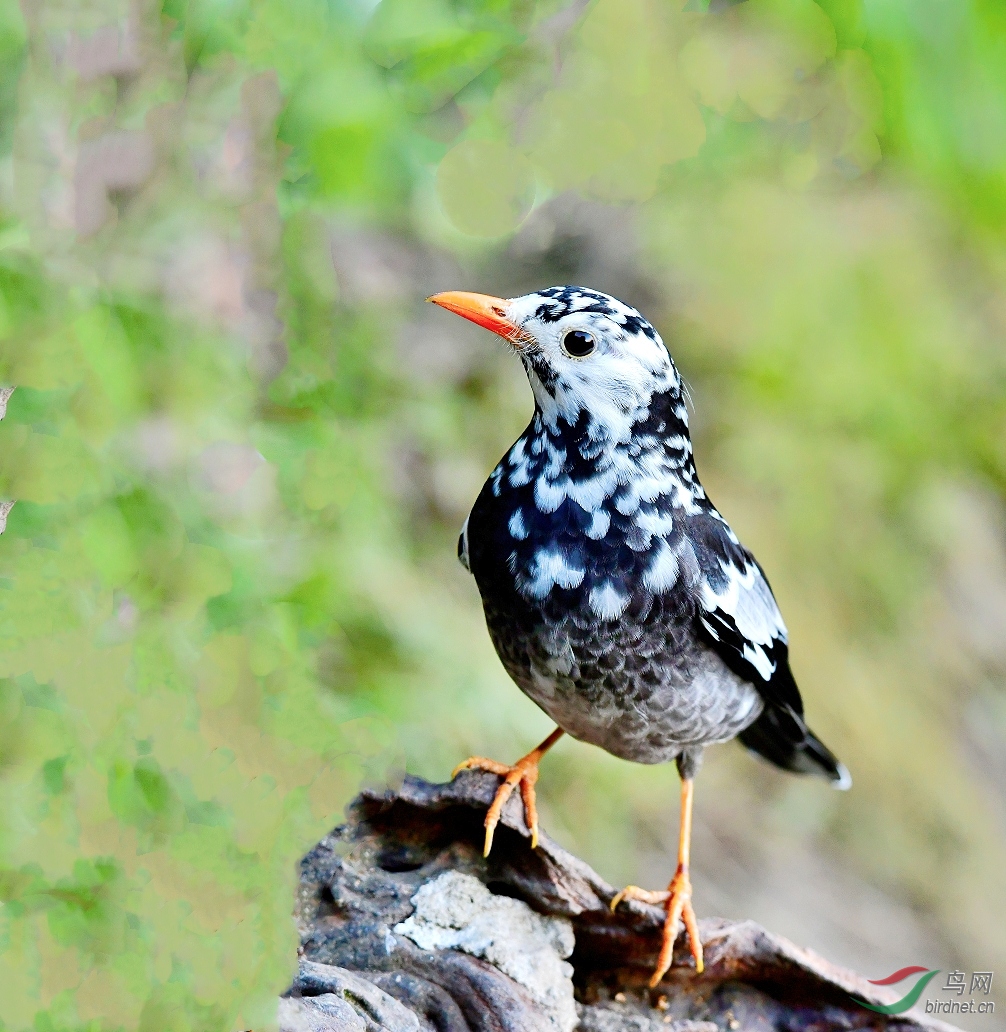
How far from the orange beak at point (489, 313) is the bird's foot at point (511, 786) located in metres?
1.25

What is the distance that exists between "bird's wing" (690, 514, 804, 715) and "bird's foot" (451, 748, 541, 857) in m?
0.67

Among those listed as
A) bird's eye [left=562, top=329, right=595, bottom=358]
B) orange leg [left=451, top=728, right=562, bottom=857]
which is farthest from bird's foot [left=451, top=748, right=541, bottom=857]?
bird's eye [left=562, top=329, right=595, bottom=358]

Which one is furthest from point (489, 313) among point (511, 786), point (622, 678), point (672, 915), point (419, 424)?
point (419, 424)

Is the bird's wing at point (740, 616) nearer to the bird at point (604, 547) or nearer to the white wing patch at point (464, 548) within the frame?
the bird at point (604, 547)

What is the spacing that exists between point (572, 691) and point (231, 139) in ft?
8.01

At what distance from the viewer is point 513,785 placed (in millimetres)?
3014

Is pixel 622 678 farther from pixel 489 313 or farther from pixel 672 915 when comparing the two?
pixel 489 313

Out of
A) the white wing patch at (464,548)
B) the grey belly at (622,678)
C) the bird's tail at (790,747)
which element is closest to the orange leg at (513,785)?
the grey belly at (622,678)

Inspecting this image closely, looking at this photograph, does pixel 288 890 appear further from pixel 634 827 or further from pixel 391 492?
pixel 634 827

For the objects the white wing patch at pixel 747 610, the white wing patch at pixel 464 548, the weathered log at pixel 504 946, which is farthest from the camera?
the white wing patch at pixel 464 548

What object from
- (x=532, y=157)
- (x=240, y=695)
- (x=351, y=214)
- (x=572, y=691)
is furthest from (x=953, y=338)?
(x=240, y=695)

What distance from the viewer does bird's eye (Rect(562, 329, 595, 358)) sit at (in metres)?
2.75

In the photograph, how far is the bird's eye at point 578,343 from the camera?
2746mm

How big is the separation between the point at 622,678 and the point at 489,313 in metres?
1.05
